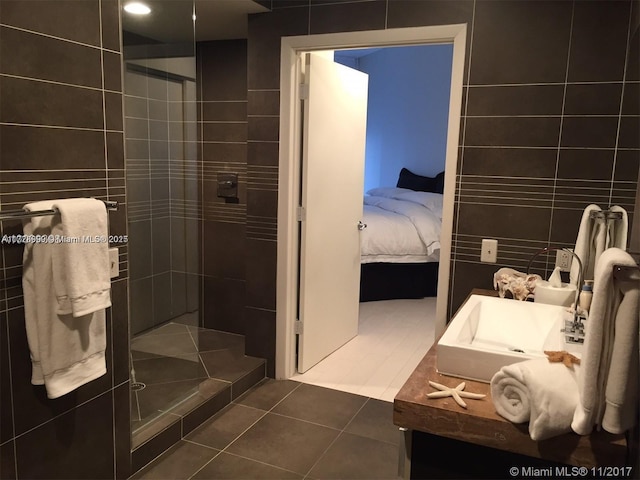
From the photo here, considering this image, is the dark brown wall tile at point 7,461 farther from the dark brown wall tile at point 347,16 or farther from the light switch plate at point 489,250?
the dark brown wall tile at point 347,16

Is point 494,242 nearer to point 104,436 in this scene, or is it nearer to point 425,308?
point 104,436

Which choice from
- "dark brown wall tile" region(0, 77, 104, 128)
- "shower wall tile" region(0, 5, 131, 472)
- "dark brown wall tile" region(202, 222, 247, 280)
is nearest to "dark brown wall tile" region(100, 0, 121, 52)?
"shower wall tile" region(0, 5, 131, 472)

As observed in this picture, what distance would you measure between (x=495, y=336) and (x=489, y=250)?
737 millimetres

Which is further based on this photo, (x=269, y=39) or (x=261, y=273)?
(x=261, y=273)

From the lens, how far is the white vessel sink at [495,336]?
1.58 m

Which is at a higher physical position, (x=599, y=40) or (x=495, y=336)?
(x=599, y=40)

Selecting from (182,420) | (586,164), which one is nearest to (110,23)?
(182,420)

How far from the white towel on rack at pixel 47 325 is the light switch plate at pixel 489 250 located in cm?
194

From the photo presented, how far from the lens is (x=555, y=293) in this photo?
223 cm

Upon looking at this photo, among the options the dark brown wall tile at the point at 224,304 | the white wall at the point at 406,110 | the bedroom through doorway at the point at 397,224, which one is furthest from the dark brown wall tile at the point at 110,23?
the white wall at the point at 406,110

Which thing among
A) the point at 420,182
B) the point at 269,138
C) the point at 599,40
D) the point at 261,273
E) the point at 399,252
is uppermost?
the point at 599,40

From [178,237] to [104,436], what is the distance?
55.4 inches

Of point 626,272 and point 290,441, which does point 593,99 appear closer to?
point 626,272

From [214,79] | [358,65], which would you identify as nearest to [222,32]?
[214,79]
